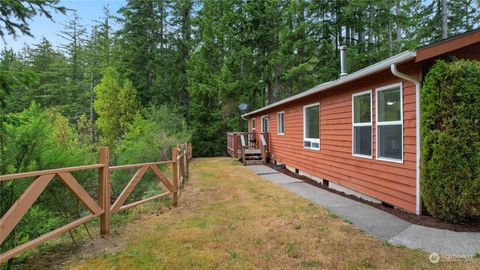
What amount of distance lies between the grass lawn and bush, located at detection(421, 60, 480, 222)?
1.14 meters

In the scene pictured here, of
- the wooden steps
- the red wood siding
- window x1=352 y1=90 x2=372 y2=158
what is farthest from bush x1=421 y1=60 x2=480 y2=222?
the wooden steps

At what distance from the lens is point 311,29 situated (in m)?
18.3

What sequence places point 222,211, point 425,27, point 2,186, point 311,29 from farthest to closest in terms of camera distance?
1. point 311,29
2. point 425,27
3. point 222,211
4. point 2,186

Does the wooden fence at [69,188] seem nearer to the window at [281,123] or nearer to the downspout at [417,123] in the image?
the downspout at [417,123]

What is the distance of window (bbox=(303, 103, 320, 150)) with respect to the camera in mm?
8398

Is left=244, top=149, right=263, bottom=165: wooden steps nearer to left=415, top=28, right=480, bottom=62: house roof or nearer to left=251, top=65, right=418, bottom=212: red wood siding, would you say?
left=251, top=65, right=418, bottom=212: red wood siding

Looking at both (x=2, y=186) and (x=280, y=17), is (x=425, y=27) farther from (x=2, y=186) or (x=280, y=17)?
(x=2, y=186)

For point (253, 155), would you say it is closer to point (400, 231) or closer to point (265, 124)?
point (265, 124)

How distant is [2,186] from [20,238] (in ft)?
2.70

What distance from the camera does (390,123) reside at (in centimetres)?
513

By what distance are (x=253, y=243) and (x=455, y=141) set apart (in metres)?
2.87

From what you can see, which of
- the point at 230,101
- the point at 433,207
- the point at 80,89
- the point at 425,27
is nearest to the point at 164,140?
the point at 433,207

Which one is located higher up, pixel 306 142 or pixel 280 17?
pixel 280 17

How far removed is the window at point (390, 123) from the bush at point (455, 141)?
814mm
